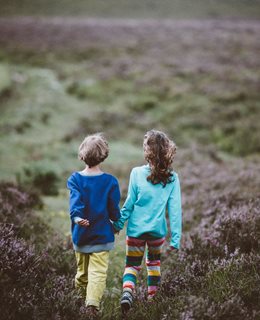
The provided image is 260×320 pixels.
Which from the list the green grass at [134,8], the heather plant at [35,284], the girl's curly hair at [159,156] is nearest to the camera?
the heather plant at [35,284]

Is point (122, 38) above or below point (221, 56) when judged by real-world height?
above

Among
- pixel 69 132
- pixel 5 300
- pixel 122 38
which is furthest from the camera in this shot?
pixel 122 38

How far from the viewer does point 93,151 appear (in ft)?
13.8

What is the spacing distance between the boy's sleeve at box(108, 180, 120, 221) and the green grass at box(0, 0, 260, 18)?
216 ft

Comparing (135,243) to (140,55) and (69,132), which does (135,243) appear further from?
(140,55)

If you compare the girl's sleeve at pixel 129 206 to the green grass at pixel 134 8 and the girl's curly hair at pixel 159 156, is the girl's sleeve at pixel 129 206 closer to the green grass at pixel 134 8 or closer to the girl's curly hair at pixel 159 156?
the girl's curly hair at pixel 159 156

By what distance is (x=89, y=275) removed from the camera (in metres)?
4.23

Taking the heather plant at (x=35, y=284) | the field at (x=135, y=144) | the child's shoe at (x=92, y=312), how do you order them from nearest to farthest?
the heather plant at (x=35, y=284), the child's shoe at (x=92, y=312), the field at (x=135, y=144)

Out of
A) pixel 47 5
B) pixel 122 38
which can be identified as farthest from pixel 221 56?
pixel 47 5

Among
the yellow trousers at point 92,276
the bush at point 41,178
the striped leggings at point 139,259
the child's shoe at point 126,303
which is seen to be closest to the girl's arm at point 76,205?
the yellow trousers at point 92,276

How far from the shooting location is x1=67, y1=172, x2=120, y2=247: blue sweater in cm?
421

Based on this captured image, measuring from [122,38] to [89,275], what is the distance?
36.1 metres

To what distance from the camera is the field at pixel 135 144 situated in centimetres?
404

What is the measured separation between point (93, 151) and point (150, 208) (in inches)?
36.1
